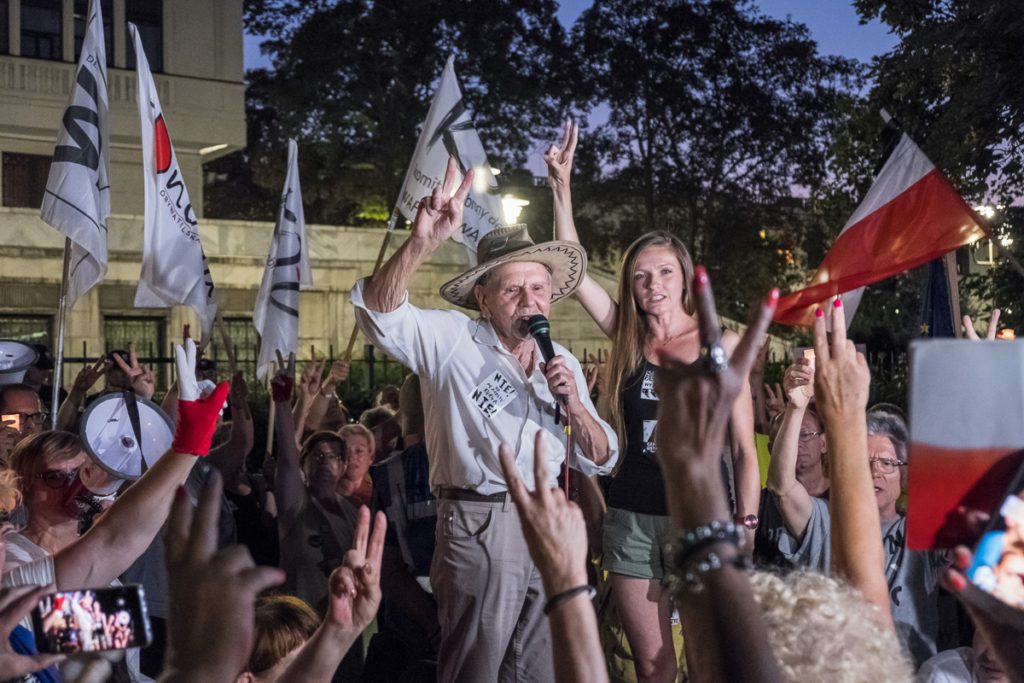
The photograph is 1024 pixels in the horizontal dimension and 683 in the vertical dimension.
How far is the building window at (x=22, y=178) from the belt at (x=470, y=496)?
24.7 m

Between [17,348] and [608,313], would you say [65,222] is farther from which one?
[608,313]

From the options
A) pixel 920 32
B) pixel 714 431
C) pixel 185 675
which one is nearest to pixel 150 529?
pixel 185 675

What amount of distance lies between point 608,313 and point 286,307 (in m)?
4.68

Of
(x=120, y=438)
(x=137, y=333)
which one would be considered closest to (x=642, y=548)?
(x=120, y=438)

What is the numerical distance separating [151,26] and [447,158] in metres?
22.3

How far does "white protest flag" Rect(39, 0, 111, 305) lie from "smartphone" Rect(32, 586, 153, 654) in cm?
549

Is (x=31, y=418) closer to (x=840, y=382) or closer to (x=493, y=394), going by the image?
(x=493, y=394)

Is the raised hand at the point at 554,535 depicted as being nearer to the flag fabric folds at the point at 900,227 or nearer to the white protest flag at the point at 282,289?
the flag fabric folds at the point at 900,227

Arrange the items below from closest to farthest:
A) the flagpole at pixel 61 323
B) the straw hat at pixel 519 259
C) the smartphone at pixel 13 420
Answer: the straw hat at pixel 519 259, the smartphone at pixel 13 420, the flagpole at pixel 61 323

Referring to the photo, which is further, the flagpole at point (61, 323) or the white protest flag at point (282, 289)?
the white protest flag at point (282, 289)

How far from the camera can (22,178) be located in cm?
2698

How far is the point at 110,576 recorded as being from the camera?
327 centimetres

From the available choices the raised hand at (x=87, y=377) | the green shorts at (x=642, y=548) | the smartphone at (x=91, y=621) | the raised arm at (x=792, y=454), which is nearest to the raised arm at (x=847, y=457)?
the raised arm at (x=792, y=454)

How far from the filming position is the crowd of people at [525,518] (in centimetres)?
200
